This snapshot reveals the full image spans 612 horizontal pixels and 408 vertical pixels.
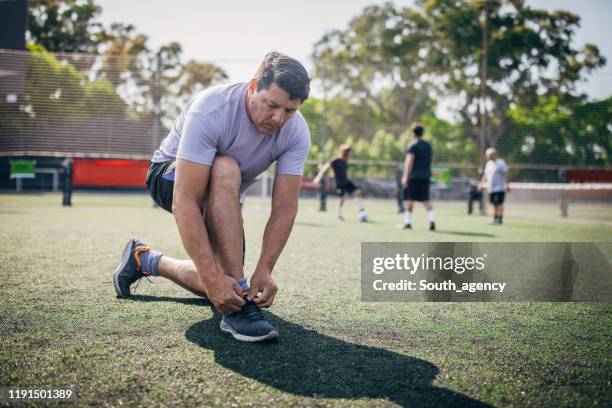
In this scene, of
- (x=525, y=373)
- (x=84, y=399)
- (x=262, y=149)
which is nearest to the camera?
(x=84, y=399)

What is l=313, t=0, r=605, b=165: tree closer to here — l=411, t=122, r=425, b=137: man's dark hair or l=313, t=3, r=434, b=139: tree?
l=313, t=3, r=434, b=139: tree

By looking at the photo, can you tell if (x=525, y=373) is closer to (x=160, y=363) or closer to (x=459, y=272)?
(x=160, y=363)

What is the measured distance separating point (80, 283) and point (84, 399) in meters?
2.22

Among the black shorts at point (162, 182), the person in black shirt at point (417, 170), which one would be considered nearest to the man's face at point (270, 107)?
the black shorts at point (162, 182)

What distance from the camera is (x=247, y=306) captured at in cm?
255

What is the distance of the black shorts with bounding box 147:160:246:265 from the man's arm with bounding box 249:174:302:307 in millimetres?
300

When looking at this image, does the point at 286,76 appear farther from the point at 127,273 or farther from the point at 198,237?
the point at 127,273

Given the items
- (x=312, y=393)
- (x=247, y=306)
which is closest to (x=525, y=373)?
(x=312, y=393)

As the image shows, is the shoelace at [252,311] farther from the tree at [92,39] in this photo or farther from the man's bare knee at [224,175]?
the tree at [92,39]

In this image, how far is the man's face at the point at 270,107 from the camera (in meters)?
2.55

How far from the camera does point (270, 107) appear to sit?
2.59 metres

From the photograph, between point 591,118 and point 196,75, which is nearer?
point 591,118

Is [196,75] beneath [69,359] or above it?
above

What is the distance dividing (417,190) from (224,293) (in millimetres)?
8543
